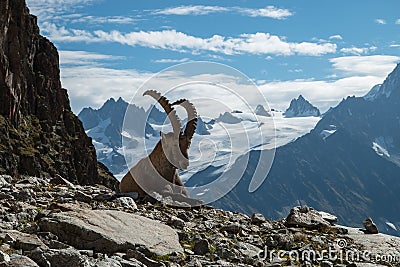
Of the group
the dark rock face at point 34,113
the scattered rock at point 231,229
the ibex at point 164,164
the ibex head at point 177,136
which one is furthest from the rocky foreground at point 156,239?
the dark rock face at point 34,113

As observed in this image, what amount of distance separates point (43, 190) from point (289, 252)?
36.9ft

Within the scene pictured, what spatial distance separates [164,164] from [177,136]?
1522mm

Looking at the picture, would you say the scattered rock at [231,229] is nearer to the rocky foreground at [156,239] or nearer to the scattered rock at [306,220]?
the rocky foreground at [156,239]

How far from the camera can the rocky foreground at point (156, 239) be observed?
12961 millimetres

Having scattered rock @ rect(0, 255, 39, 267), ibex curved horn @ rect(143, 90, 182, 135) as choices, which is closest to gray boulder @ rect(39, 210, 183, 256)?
scattered rock @ rect(0, 255, 39, 267)

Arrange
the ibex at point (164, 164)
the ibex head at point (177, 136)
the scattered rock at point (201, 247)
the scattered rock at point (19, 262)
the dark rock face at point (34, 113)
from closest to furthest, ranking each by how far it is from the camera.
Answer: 1. the scattered rock at point (19, 262)
2. the scattered rock at point (201, 247)
3. the ibex at point (164, 164)
4. the ibex head at point (177, 136)
5. the dark rock face at point (34, 113)

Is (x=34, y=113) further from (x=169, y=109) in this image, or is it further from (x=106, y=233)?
(x=106, y=233)

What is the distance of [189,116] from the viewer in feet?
93.4

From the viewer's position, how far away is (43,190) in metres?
23.4

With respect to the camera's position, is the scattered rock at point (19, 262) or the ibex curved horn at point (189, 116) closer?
the scattered rock at point (19, 262)

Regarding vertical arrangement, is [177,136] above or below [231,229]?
above

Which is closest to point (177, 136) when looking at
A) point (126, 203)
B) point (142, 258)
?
point (126, 203)

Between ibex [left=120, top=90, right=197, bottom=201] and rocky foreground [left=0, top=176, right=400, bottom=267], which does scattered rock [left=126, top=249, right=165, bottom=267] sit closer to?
rocky foreground [left=0, top=176, right=400, bottom=267]

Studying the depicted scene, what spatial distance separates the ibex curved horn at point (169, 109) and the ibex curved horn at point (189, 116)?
385 millimetres
